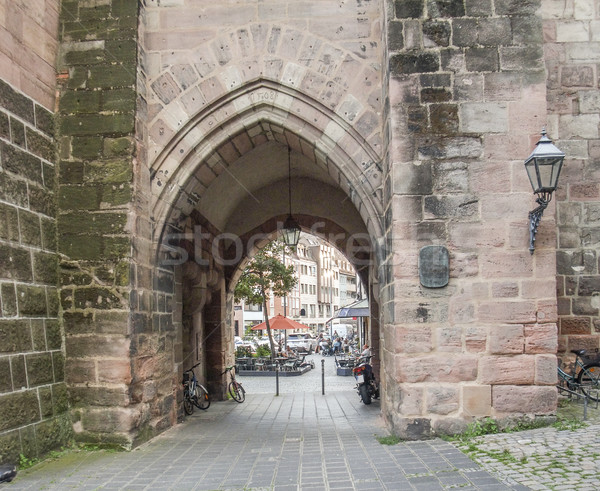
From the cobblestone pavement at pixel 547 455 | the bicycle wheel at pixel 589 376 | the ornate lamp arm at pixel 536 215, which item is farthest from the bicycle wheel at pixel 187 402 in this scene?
the ornate lamp arm at pixel 536 215

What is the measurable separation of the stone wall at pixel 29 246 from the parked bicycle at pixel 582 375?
4.86 m

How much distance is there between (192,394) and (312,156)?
12.6ft

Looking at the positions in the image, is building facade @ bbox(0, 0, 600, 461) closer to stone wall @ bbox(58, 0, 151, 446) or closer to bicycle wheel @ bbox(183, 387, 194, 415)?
stone wall @ bbox(58, 0, 151, 446)

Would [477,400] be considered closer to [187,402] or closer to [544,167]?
[544,167]

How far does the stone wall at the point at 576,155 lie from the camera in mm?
6562

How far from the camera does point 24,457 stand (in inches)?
197

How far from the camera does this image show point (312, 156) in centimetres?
697

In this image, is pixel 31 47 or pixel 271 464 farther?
pixel 31 47

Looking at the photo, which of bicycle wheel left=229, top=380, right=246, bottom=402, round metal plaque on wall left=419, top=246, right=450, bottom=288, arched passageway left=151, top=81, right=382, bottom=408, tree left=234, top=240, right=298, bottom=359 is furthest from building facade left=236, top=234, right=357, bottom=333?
round metal plaque on wall left=419, top=246, right=450, bottom=288

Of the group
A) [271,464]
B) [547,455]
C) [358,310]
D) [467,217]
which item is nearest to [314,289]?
[358,310]

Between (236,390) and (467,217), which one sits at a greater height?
(467,217)

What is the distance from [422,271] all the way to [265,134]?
2.48 m

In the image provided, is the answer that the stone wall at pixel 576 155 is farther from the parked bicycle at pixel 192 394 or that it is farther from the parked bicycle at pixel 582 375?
the parked bicycle at pixel 192 394

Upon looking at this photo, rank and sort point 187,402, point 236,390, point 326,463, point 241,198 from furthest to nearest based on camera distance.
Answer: point 241,198 < point 236,390 < point 187,402 < point 326,463
